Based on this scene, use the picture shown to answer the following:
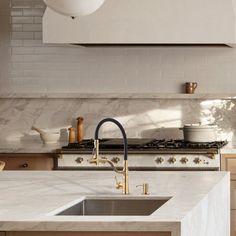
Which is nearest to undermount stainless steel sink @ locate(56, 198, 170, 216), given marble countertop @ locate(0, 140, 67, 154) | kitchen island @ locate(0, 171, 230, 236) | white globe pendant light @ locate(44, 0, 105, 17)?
kitchen island @ locate(0, 171, 230, 236)

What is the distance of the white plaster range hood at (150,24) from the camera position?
668 centimetres

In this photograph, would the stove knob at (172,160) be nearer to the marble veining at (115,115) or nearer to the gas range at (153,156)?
the gas range at (153,156)

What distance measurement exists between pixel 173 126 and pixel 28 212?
14.3ft

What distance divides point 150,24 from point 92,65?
0.97 meters

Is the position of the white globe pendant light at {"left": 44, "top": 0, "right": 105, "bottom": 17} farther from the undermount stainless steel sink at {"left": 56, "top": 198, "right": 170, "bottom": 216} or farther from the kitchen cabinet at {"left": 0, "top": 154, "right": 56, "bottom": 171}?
the kitchen cabinet at {"left": 0, "top": 154, "right": 56, "bottom": 171}

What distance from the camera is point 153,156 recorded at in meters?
6.59

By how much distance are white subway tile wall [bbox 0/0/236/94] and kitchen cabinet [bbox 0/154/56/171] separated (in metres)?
0.92

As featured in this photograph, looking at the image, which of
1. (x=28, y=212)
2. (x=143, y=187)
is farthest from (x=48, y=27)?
(x=28, y=212)

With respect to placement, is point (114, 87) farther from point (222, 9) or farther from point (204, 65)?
point (222, 9)

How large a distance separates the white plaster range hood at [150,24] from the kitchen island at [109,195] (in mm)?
2234

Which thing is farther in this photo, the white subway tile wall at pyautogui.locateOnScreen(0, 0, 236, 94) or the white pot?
the white subway tile wall at pyautogui.locateOnScreen(0, 0, 236, 94)

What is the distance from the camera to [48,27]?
6844 mm

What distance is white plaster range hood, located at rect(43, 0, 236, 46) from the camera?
6676 millimetres

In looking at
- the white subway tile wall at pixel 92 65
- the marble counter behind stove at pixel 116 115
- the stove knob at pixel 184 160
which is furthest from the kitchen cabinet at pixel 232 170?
the white subway tile wall at pixel 92 65
